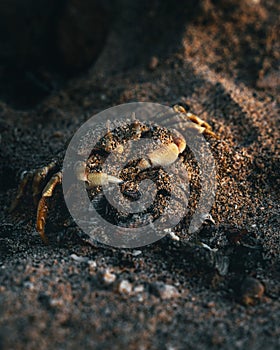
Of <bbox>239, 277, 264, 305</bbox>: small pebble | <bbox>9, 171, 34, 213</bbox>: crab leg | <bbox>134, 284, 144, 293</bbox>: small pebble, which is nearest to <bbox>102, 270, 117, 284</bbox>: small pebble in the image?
<bbox>134, 284, 144, 293</bbox>: small pebble

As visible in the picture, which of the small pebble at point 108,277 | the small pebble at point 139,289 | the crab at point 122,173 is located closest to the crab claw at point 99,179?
the crab at point 122,173

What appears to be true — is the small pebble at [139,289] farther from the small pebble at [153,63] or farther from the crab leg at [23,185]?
the small pebble at [153,63]

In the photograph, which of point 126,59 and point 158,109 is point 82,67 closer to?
point 126,59

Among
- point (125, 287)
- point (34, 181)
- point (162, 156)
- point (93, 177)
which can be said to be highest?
point (162, 156)

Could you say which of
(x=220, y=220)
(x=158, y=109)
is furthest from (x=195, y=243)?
(x=158, y=109)

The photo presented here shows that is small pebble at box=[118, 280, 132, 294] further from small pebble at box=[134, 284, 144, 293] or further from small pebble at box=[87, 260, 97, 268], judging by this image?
small pebble at box=[87, 260, 97, 268]

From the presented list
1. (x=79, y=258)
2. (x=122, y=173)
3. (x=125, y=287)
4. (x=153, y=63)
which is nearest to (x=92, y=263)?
(x=79, y=258)

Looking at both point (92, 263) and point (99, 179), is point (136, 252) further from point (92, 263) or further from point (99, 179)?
point (99, 179)

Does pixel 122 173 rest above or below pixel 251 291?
above
